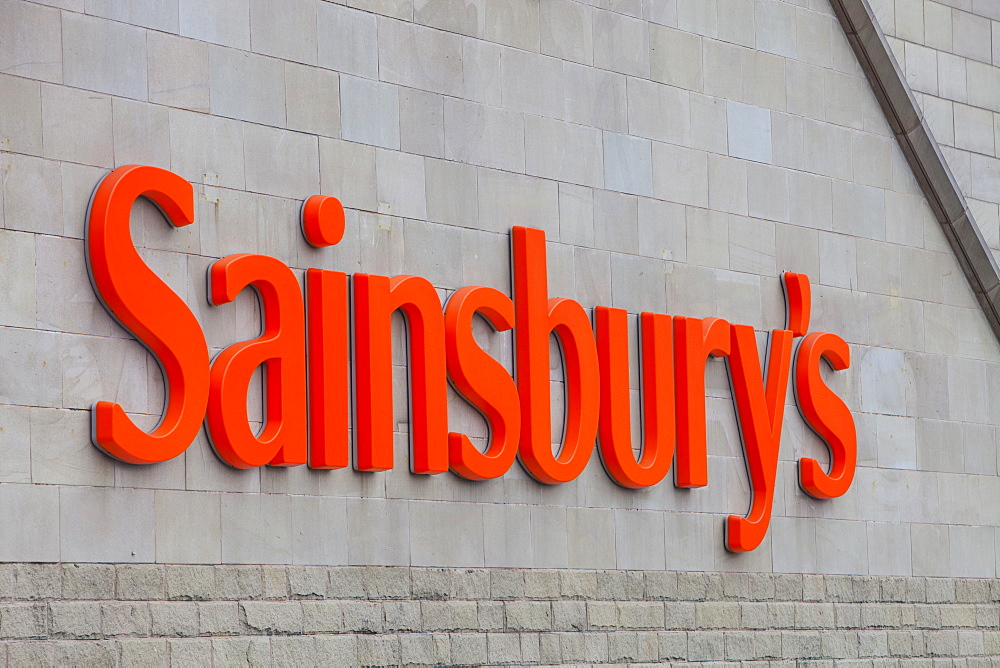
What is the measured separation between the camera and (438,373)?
8688 millimetres

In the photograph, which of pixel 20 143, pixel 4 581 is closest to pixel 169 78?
pixel 20 143

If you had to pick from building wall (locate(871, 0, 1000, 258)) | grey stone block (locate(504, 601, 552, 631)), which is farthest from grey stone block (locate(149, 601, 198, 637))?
building wall (locate(871, 0, 1000, 258))

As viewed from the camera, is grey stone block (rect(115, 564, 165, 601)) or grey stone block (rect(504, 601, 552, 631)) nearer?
grey stone block (rect(115, 564, 165, 601))

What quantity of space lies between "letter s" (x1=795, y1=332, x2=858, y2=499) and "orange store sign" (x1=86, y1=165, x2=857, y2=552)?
0.01m

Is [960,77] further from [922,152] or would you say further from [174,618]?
[174,618]

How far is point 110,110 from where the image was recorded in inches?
300

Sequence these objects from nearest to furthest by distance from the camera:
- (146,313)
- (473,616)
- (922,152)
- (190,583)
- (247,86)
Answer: (146,313)
(190,583)
(247,86)
(473,616)
(922,152)

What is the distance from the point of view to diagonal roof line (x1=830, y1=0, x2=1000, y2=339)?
465 inches

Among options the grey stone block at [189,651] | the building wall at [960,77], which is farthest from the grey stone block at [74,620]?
the building wall at [960,77]

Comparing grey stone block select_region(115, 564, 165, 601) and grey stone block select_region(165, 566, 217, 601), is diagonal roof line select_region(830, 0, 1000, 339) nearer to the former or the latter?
grey stone block select_region(165, 566, 217, 601)

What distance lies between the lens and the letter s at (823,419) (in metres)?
10.8

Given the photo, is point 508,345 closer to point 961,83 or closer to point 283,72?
point 283,72

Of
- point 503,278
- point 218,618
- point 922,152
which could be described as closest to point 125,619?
point 218,618

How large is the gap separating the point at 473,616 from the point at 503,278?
6.61 ft
